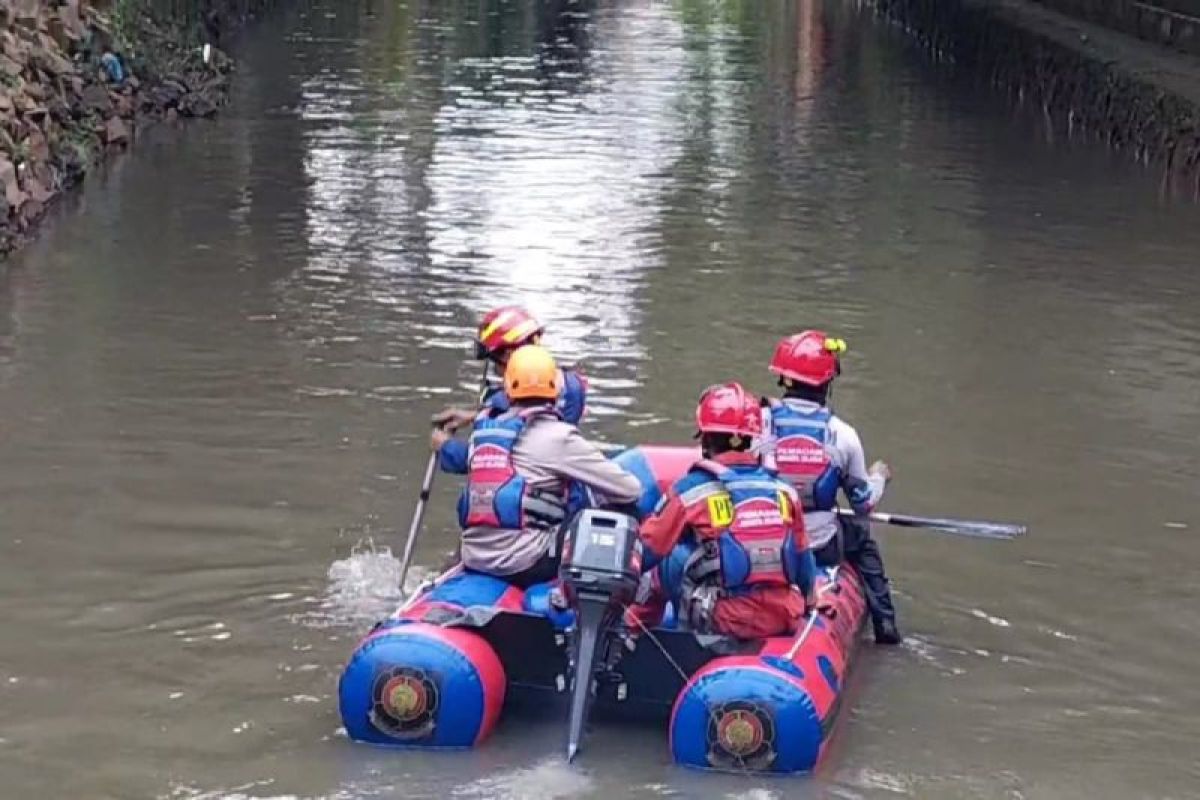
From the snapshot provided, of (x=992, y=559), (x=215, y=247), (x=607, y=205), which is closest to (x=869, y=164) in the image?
(x=607, y=205)

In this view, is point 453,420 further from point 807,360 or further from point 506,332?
point 807,360

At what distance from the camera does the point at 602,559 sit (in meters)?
6.53

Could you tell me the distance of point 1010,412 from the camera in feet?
37.9

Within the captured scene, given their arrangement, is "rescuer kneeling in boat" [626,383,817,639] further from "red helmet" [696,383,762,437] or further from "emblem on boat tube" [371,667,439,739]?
"emblem on boat tube" [371,667,439,739]

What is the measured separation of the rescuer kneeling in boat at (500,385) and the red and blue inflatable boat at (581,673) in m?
0.55

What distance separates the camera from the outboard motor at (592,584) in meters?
6.51

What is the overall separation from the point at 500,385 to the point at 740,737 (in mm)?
1712

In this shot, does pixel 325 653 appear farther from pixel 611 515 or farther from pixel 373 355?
pixel 373 355

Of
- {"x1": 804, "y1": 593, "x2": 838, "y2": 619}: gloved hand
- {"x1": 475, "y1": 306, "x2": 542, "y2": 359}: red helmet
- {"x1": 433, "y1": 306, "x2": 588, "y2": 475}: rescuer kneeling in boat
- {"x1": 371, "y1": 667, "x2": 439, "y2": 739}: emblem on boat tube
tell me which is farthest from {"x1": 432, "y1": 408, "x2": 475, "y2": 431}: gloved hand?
{"x1": 804, "y1": 593, "x2": 838, "y2": 619}: gloved hand

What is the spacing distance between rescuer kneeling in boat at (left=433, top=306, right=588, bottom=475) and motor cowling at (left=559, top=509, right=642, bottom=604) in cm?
77

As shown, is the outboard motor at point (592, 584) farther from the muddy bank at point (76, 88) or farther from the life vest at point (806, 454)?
the muddy bank at point (76, 88)

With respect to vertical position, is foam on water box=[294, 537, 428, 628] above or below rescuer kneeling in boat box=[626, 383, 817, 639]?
below

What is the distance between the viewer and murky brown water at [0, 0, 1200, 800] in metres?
6.96

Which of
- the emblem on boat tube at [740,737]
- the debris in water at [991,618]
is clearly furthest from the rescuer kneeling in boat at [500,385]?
the debris in water at [991,618]
